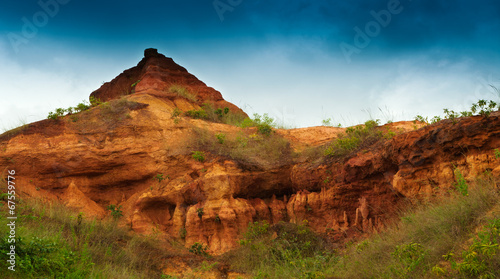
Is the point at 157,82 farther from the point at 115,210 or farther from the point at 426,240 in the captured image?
the point at 426,240

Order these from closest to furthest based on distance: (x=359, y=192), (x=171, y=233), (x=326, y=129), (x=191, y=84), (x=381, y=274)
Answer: (x=381, y=274)
(x=359, y=192)
(x=171, y=233)
(x=326, y=129)
(x=191, y=84)

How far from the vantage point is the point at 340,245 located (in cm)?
980

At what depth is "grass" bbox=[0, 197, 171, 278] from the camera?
7.32 meters

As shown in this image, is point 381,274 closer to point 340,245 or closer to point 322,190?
point 340,245

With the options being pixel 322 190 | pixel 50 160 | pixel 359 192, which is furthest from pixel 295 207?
pixel 50 160

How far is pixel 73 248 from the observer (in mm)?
8828

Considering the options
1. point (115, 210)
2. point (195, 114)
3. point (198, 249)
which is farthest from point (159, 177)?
point (195, 114)

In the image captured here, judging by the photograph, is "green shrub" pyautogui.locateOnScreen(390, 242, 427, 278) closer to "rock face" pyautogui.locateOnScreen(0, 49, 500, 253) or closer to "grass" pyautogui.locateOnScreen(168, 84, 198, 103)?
"rock face" pyautogui.locateOnScreen(0, 49, 500, 253)

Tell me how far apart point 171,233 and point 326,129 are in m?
7.46

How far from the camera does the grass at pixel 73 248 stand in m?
7.32

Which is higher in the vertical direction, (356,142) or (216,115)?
(216,115)
